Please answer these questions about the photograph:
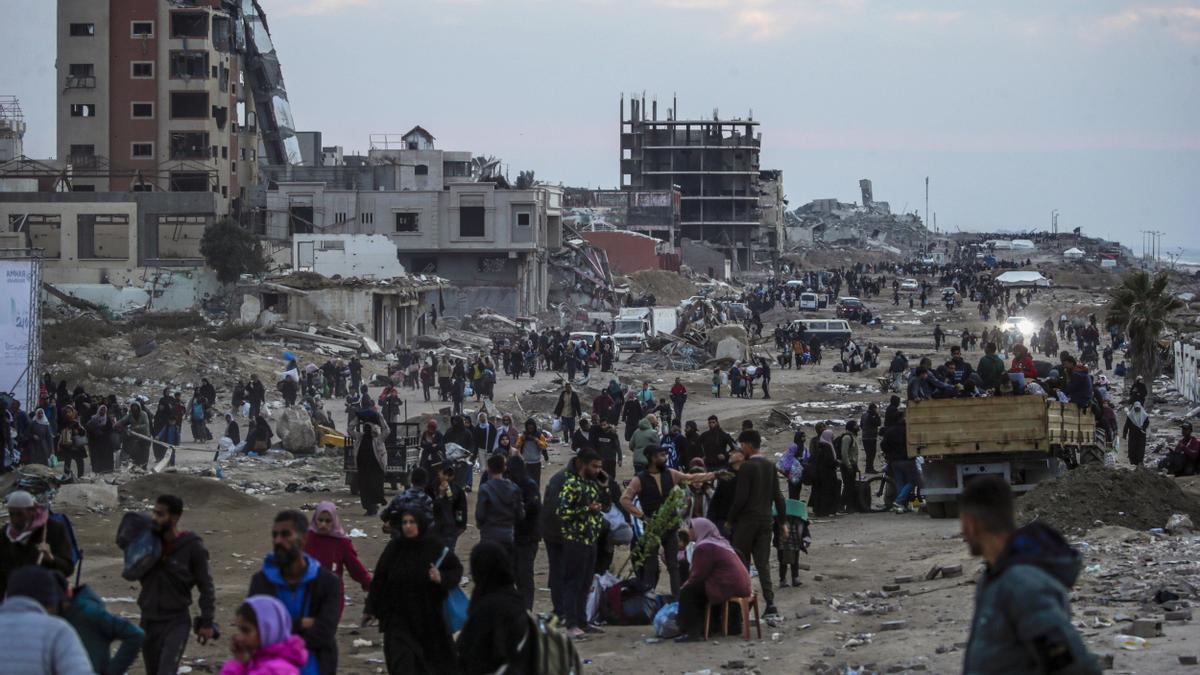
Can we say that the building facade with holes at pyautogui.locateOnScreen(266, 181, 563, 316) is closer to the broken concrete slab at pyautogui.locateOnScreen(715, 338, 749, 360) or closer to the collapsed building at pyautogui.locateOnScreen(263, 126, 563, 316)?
the collapsed building at pyautogui.locateOnScreen(263, 126, 563, 316)

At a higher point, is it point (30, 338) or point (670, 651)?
point (30, 338)

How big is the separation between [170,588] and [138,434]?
54.8 feet

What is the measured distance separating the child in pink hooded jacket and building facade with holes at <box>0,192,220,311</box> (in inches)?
2177

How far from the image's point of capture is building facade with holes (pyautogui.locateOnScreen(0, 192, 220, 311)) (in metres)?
60.5

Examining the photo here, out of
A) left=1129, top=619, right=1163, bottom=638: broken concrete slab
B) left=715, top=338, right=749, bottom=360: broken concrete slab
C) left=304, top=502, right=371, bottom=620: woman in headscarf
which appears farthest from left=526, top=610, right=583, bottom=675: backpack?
left=715, top=338, right=749, bottom=360: broken concrete slab

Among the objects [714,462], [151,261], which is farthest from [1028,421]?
[151,261]

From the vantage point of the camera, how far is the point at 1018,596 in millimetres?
4520

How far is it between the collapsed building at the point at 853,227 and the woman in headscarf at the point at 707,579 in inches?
5481

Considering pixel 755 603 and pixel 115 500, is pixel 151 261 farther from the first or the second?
pixel 755 603

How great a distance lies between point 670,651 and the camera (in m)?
10.6

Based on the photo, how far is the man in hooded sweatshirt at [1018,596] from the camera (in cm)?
448

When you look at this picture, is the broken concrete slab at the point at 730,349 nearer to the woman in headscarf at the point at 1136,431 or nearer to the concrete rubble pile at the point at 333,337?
the concrete rubble pile at the point at 333,337

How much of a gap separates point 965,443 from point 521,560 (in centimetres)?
773

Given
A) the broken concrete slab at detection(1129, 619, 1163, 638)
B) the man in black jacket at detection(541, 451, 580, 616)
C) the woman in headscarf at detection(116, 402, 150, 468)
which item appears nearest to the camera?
the broken concrete slab at detection(1129, 619, 1163, 638)
